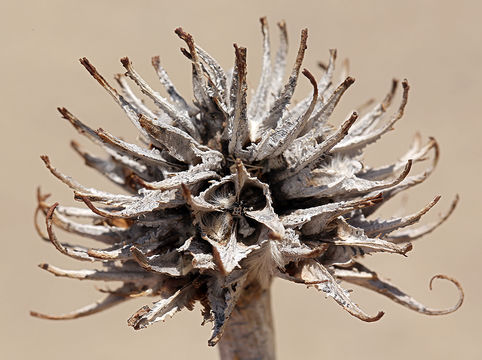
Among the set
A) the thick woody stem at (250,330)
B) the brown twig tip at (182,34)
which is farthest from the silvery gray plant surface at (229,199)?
the thick woody stem at (250,330)

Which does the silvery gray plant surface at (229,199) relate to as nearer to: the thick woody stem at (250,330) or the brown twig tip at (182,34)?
the brown twig tip at (182,34)

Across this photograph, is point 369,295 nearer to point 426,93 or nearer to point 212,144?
point 426,93

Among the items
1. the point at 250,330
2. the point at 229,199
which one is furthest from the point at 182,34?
the point at 250,330

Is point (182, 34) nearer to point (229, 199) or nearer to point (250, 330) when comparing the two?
point (229, 199)

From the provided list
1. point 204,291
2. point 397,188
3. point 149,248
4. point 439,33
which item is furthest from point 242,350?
point 439,33

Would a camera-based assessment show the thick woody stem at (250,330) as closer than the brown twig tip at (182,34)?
No

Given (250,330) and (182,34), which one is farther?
(250,330)
